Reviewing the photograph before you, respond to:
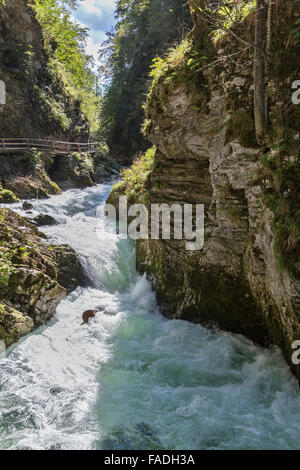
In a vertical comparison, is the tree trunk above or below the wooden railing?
below

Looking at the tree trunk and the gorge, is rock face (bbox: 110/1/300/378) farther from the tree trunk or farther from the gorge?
the tree trunk

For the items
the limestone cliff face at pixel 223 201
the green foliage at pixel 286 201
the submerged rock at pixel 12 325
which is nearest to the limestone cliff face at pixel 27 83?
the limestone cliff face at pixel 223 201

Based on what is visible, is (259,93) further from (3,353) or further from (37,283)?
(3,353)

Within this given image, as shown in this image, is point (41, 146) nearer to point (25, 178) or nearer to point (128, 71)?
point (25, 178)

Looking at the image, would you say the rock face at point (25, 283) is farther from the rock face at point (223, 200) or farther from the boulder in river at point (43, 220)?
the boulder in river at point (43, 220)

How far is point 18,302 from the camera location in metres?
6.41

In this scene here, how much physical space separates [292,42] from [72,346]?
266 inches

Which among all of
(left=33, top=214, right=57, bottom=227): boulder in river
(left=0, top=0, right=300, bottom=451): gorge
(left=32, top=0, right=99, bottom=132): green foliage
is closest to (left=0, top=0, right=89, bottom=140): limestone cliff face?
(left=32, top=0, right=99, bottom=132): green foliage

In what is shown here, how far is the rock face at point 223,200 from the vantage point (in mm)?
5383

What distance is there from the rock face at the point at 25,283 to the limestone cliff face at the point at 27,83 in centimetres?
1271

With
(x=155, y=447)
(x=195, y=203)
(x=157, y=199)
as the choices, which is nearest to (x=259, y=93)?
(x=195, y=203)

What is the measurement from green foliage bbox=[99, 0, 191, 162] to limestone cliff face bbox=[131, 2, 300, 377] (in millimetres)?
21669

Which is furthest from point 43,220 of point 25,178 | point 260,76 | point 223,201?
point 260,76

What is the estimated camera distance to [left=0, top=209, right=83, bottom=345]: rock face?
20.1ft
